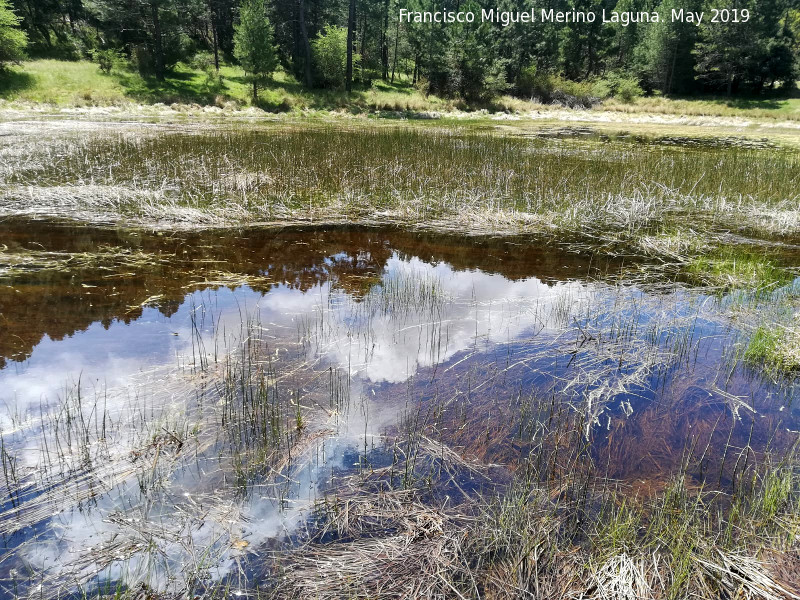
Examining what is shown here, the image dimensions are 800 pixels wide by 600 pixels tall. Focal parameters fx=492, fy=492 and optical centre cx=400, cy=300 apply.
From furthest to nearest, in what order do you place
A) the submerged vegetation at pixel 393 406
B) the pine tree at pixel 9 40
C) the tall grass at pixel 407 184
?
the pine tree at pixel 9 40 < the tall grass at pixel 407 184 < the submerged vegetation at pixel 393 406

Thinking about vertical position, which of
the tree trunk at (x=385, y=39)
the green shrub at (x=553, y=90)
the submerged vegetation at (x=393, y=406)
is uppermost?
the tree trunk at (x=385, y=39)

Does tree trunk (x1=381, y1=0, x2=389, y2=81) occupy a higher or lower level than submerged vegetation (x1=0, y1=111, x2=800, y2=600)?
higher

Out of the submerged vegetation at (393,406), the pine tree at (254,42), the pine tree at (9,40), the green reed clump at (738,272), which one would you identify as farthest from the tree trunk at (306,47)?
the green reed clump at (738,272)

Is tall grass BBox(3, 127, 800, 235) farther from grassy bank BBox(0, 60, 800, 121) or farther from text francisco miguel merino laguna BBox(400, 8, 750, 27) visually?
text francisco miguel merino laguna BBox(400, 8, 750, 27)

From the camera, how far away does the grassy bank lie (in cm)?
3612

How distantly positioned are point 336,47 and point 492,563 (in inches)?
1960

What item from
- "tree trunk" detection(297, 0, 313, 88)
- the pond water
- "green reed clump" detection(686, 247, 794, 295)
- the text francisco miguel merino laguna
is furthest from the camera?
the text francisco miguel merino laguna

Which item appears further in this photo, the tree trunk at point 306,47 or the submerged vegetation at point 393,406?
the tree trunk at point 306,47

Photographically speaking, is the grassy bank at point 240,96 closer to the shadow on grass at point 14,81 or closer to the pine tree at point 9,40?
the shadow on grass at point 14,81

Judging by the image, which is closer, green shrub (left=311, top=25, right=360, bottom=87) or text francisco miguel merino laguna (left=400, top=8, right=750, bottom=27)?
green shrub (left=311, top=25, right=360, bottom=87)

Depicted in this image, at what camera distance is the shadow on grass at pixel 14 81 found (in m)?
35.1

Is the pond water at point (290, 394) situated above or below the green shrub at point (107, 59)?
below

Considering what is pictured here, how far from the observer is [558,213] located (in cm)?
1083

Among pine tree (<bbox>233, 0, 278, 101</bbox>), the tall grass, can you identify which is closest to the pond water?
the tall grass
